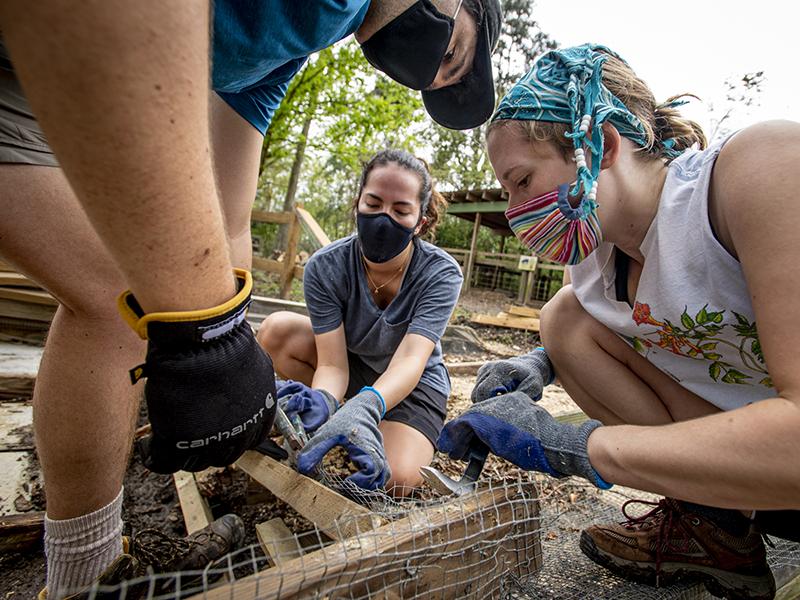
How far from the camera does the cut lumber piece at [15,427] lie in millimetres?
1878

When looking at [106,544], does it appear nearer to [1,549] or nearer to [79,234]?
[1,549]

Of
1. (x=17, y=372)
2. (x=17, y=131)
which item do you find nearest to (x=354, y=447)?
(x=17, y=131)

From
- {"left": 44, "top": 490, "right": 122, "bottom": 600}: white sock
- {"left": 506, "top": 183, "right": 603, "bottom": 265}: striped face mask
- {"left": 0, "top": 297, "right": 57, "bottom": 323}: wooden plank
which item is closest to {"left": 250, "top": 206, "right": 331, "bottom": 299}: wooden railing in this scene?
{"left": 0, "top": 297, "right": 57, "bottom": 323}: wooden plank

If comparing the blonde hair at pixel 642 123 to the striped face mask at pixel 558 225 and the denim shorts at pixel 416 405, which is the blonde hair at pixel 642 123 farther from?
the denim shorts at pixel 416 405

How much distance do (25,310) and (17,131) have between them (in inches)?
99.7

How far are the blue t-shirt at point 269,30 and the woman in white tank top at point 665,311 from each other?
24.6 inches

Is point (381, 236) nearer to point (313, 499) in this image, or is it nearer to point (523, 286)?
point (313, 499)

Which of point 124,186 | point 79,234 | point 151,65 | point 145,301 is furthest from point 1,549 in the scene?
point 151,65

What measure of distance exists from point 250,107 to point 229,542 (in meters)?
1.45

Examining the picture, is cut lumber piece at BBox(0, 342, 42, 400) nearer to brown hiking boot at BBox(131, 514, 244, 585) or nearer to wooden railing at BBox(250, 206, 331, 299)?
brown hiking boot at BBox(131, 514, 244, 585)

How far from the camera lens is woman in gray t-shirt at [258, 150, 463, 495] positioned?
6.72ft

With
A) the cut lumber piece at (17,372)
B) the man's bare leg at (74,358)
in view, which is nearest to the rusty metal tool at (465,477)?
the man's bare leg at (74,358)

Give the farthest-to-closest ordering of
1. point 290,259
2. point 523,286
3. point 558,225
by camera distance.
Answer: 1. point 523,286
2. point 290,259
3. point 558,225

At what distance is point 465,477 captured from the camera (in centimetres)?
126
